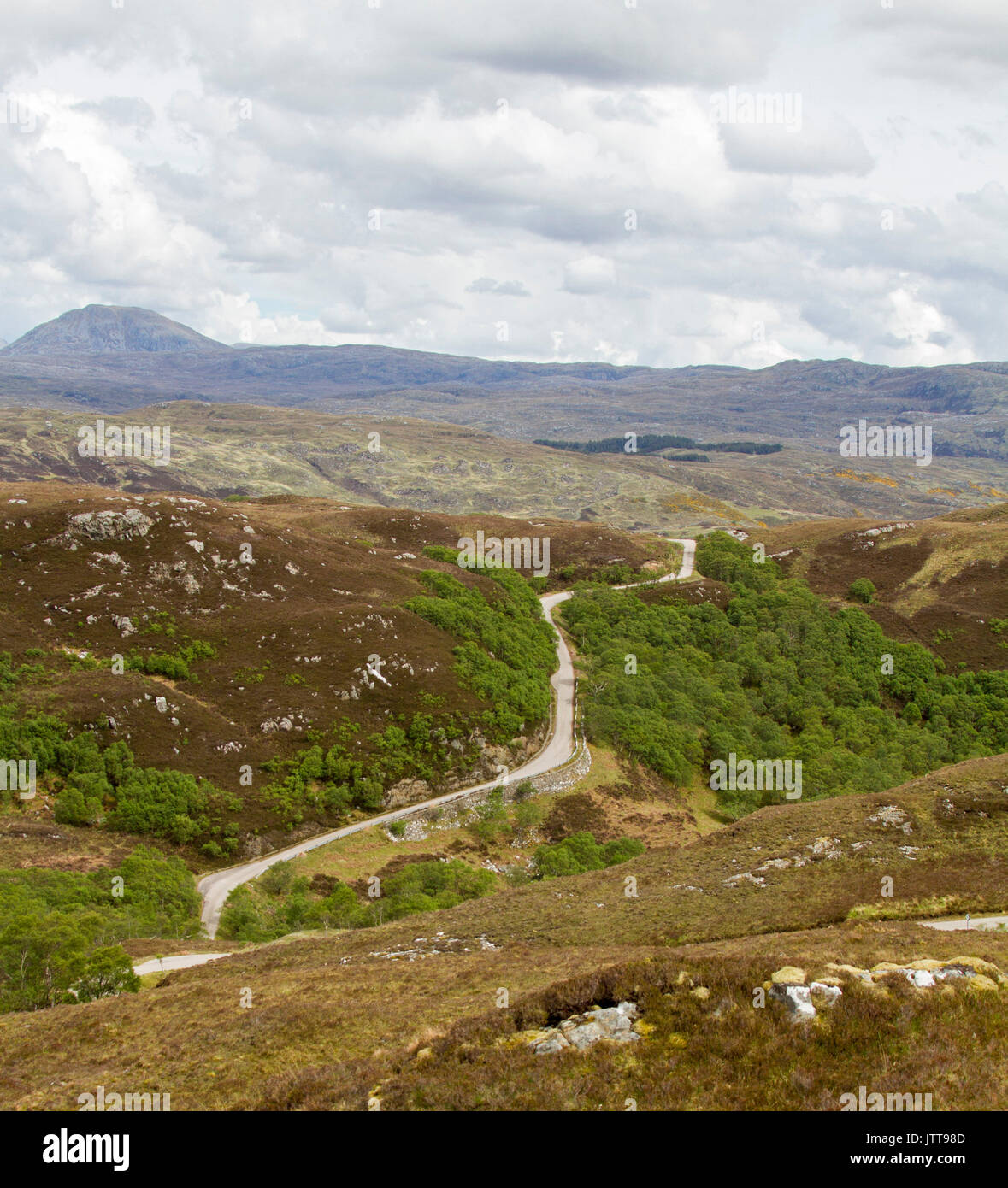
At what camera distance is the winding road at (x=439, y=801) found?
164 ft

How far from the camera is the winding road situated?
50.1 meters

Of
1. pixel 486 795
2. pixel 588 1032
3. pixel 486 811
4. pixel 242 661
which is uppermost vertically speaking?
pixel 588 1032

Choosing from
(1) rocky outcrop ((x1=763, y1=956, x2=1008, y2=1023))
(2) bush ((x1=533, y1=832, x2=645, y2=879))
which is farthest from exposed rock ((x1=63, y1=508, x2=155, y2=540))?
(1) rocky outcrop ((x1=763, y1=956, x2=1008, y2=1023))

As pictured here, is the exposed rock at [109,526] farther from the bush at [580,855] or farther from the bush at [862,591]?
the bush at [862,591]

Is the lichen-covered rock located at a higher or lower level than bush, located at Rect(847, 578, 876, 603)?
lower

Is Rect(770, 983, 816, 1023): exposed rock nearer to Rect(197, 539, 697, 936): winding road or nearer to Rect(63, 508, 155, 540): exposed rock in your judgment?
Rect(197, 539, 697, 936): winding road

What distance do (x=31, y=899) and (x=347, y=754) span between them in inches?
1170

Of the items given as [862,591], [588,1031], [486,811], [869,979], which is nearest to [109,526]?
[486,811]

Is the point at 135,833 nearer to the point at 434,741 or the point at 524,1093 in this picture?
the point at 434,741

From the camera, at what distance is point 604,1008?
16406mm

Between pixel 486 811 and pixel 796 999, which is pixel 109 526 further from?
pixel 796 999

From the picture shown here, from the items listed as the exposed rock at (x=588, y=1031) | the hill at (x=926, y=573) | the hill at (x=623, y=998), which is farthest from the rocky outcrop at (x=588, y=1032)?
the hill at (x=926, y=573)

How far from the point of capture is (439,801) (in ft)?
221
